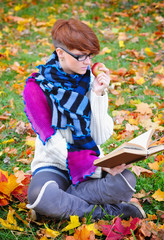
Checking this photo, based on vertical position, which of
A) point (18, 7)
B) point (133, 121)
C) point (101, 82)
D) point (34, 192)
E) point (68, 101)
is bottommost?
point (133, 121)

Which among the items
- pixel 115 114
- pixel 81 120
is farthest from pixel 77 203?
pixel 115 114

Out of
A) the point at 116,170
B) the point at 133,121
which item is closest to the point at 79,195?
the point at 116,170

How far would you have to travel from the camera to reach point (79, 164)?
1.91 metres

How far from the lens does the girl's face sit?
1923 mm

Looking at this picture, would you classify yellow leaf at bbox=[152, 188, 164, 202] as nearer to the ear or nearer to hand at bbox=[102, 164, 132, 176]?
hand at bbox=[102, 164, 132, 176]

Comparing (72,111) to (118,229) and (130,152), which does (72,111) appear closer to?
(130,152)

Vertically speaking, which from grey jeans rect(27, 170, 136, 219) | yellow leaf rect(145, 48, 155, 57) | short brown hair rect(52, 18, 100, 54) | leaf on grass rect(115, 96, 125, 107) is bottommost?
leaf on grass rect(115, 96, 125, 107)

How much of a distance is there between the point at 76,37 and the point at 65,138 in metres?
0.67

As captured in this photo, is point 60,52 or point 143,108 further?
point 143,108

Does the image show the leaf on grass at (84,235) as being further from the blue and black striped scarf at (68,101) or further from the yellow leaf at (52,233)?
the blue and black striped scarf at (68,101)

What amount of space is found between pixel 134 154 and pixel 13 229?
3.08 feet

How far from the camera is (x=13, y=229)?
6.08 ft

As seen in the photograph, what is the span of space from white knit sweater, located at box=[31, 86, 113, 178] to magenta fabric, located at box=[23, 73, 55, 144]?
7cm

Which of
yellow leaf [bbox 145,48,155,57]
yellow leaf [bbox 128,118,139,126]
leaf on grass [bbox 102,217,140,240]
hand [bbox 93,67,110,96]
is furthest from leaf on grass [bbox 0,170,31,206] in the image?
yellow leaf [bbox 145,48,155,57]
